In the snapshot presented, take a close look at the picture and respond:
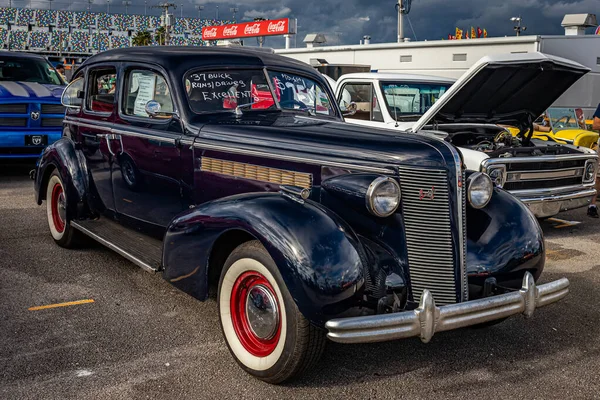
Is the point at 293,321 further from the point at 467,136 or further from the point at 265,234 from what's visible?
the point at 467,136

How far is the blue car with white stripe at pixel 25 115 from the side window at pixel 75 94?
456cm

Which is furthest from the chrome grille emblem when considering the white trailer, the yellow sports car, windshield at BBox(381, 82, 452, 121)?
the white trailer

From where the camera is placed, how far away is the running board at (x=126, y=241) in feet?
15.1

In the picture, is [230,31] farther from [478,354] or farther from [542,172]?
[478,354]

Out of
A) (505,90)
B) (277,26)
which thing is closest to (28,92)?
(505,90)

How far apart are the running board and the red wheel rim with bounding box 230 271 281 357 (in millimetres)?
868

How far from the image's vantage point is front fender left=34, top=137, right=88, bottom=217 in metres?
5.79

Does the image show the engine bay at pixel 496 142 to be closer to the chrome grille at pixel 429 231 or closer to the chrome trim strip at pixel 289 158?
the chrome trim strip at pixel 289 158

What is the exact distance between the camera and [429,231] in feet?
11.8

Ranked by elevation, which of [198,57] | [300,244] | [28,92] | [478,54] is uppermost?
[478,54]

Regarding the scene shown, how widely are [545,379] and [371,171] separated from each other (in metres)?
1.52

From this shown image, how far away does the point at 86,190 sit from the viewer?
5.80m

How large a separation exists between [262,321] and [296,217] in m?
0.62

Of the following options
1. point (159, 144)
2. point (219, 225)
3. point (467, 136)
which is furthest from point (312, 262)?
point (467, 136)
